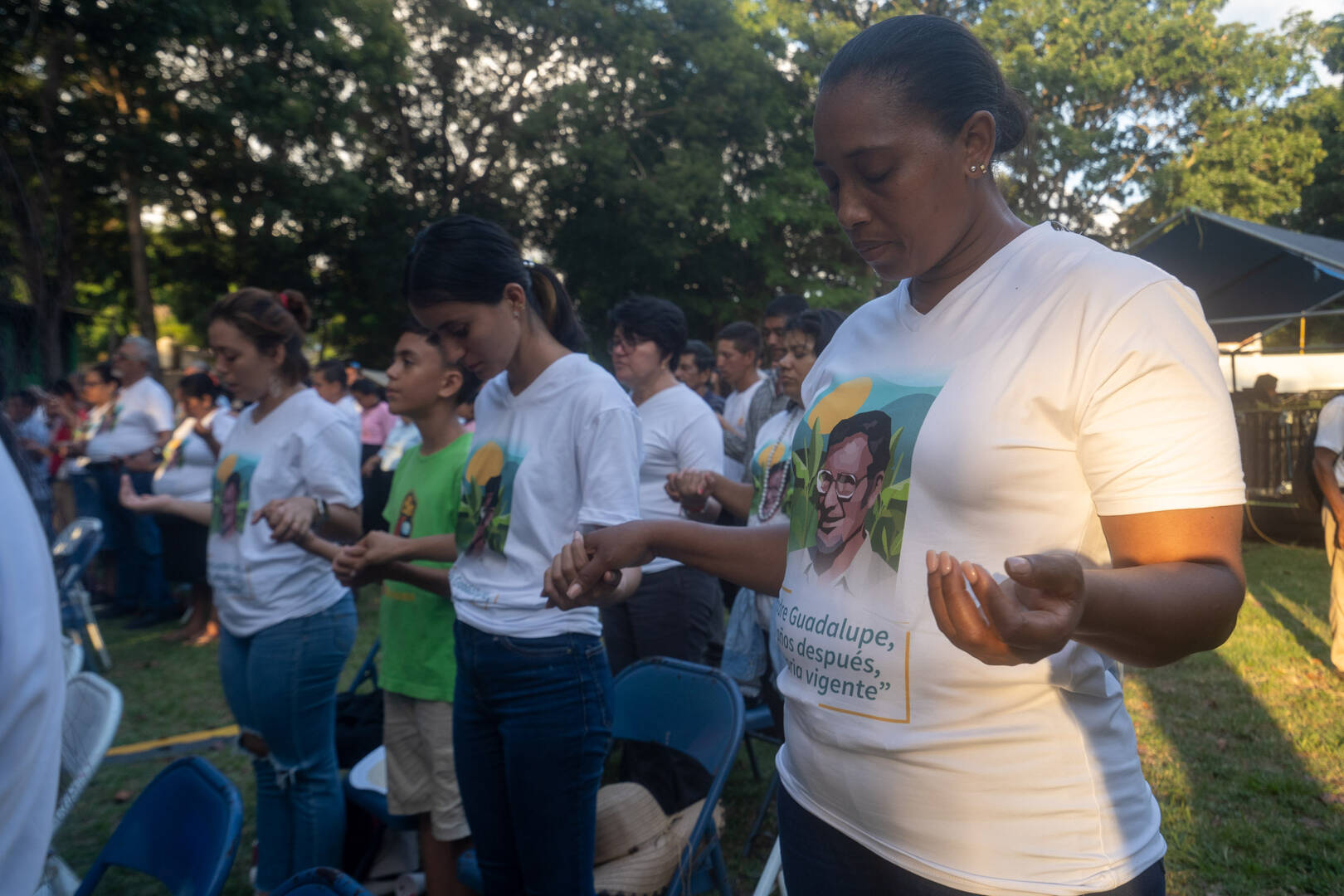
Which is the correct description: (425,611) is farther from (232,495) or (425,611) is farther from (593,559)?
(593,559)

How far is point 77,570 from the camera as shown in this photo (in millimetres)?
5535

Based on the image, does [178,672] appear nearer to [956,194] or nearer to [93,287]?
[956,194]

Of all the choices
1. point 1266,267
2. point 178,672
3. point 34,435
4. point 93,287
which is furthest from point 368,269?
point 1266,267

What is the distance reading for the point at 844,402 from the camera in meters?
1.34

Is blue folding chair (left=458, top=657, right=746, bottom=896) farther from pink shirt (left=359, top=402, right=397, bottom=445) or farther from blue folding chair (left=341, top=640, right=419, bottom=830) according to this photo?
pink shirt (left=359, top=402, right=397, bottom=445)

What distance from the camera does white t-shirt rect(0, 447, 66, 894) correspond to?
78 cm

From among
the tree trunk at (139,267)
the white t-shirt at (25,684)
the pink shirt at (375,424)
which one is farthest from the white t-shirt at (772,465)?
the tree trunk at (139,267)

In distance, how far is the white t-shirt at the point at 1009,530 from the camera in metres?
1.02

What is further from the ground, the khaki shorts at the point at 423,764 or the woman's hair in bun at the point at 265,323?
the woman's hair in bun at the point at 265,323

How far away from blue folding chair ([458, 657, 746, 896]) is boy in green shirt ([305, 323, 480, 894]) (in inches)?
8.8

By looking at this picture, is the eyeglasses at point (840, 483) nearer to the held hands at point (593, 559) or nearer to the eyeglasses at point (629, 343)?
the held hands at point (593, 559)

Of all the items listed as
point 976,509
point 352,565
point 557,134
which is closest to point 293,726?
point 352,565

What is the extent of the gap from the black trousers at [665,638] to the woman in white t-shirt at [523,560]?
1.48m

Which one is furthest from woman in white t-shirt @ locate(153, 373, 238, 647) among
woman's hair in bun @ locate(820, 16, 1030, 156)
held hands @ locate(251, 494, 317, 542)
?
woman's hair in bun @ locate(820, 16, 1030, 156)
